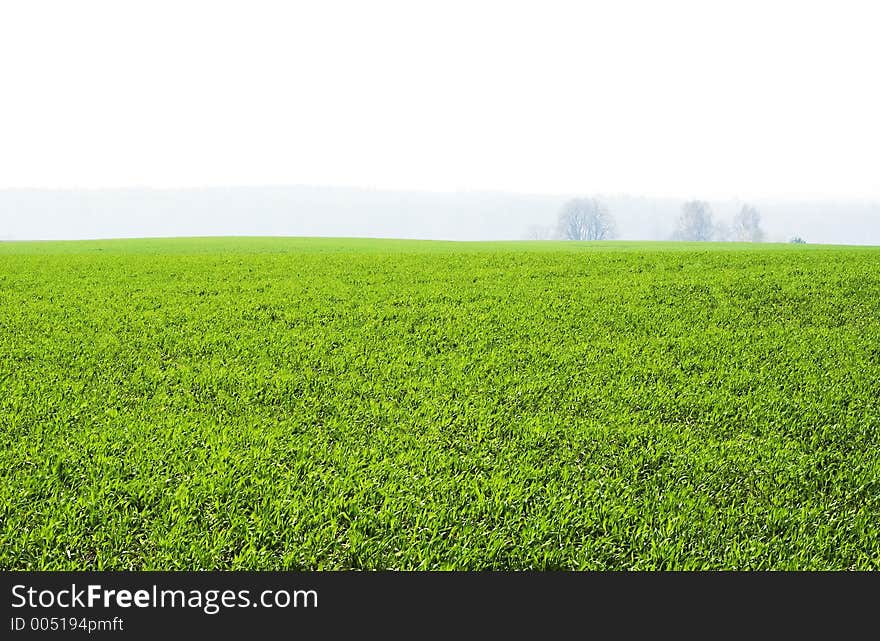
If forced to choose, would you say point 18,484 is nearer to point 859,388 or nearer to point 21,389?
point 21,389

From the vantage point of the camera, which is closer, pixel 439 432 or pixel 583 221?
pixel 439 432

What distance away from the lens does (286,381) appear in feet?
19.8

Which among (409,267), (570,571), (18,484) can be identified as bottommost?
(570,571)

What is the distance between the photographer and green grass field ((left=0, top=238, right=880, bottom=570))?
3.72 m

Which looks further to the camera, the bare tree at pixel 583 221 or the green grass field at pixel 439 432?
the bare tree at pixel 583 221

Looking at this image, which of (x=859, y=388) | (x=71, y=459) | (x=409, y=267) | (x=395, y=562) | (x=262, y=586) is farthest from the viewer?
(x=409, y=267)

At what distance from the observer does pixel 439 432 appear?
200 inches

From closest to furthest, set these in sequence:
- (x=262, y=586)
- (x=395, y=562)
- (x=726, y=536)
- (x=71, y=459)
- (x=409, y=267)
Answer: (x=262, y=586)
(x=395, y=562)
(x=726, y=536)
(x=71, y=459)
(x=409, y=267)

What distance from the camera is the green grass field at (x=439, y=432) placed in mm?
3723

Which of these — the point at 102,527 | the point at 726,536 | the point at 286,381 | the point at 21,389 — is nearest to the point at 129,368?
the point at 21,389

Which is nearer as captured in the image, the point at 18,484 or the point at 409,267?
the point at 18,484

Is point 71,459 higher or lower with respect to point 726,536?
higher

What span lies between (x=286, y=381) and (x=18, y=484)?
237 cm

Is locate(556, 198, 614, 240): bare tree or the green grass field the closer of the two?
the green grass field
